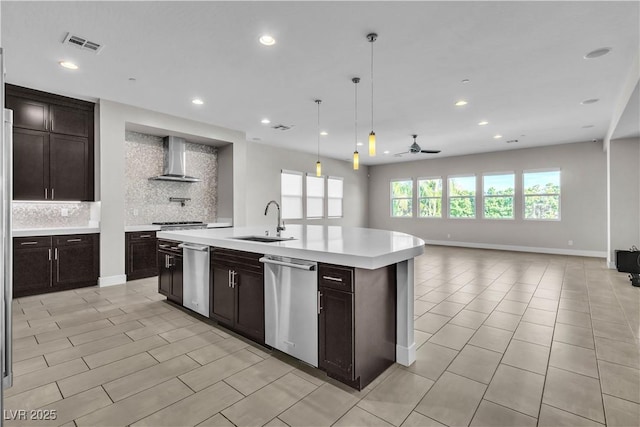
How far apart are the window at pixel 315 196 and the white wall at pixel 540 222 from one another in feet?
10.4

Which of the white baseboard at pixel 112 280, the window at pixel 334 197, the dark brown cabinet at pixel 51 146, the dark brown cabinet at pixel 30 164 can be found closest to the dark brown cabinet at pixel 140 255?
the white baseboard at pixel 112 280

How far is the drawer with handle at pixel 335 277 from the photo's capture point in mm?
2010

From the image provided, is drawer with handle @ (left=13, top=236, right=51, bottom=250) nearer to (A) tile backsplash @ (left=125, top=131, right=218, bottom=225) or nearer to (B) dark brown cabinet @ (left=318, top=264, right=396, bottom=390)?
(A) tile backsplash @ (left=125, top=131, right=218, bottom=225)

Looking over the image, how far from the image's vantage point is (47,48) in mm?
3195

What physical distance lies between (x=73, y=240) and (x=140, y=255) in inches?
37.1

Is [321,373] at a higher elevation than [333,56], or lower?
lower

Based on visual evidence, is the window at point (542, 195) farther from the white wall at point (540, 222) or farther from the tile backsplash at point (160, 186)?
the tile backsplash at point (160, 186)

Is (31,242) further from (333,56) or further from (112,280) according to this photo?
(333,56)

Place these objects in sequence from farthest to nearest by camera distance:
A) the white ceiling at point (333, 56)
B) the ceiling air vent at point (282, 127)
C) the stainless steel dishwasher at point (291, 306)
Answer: the ceiling air vent at point (282, 127) → the white ceiling at point (333, 56) → the stainless steel dishwasher at point (291, 306)

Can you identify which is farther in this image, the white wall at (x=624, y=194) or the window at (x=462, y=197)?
the window at (x=462, y=197)

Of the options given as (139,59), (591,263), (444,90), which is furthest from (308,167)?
(591,263)

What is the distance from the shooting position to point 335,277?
6.82 feet

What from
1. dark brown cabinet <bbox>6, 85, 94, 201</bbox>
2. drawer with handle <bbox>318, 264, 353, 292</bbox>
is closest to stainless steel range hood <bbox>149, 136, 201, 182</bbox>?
dark brown cabinet <bbox>6, 85, 94, 201</bbox>

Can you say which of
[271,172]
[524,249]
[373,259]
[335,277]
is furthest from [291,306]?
[524,249]
